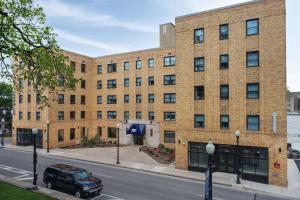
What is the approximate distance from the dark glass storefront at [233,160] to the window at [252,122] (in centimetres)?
198

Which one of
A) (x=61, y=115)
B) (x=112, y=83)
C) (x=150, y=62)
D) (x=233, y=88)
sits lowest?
(x=61, y=115)

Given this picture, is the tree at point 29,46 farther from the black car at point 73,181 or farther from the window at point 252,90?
the window at point 252,90

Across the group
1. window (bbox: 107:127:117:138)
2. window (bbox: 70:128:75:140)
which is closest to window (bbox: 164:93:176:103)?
window (bbox: 107:127:117:138)

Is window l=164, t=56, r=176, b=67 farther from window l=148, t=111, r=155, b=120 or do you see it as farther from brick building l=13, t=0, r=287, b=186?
brick building l=13, t=0, r=287, b=186

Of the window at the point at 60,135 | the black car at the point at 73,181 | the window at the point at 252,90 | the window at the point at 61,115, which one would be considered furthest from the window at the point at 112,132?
the window at the point at 252,90

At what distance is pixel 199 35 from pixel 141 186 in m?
17.6

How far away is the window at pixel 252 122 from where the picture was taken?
2520 cm

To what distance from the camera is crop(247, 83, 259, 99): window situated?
25.4 meters

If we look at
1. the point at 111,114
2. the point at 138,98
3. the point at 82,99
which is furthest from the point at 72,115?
the point at 138,98

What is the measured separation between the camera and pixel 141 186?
72.7 ft

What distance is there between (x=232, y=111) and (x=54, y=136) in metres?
30.0

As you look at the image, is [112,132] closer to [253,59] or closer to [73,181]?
[73,181]

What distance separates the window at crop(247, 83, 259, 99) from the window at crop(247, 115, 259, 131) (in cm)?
204

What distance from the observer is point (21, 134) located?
45344 mm
